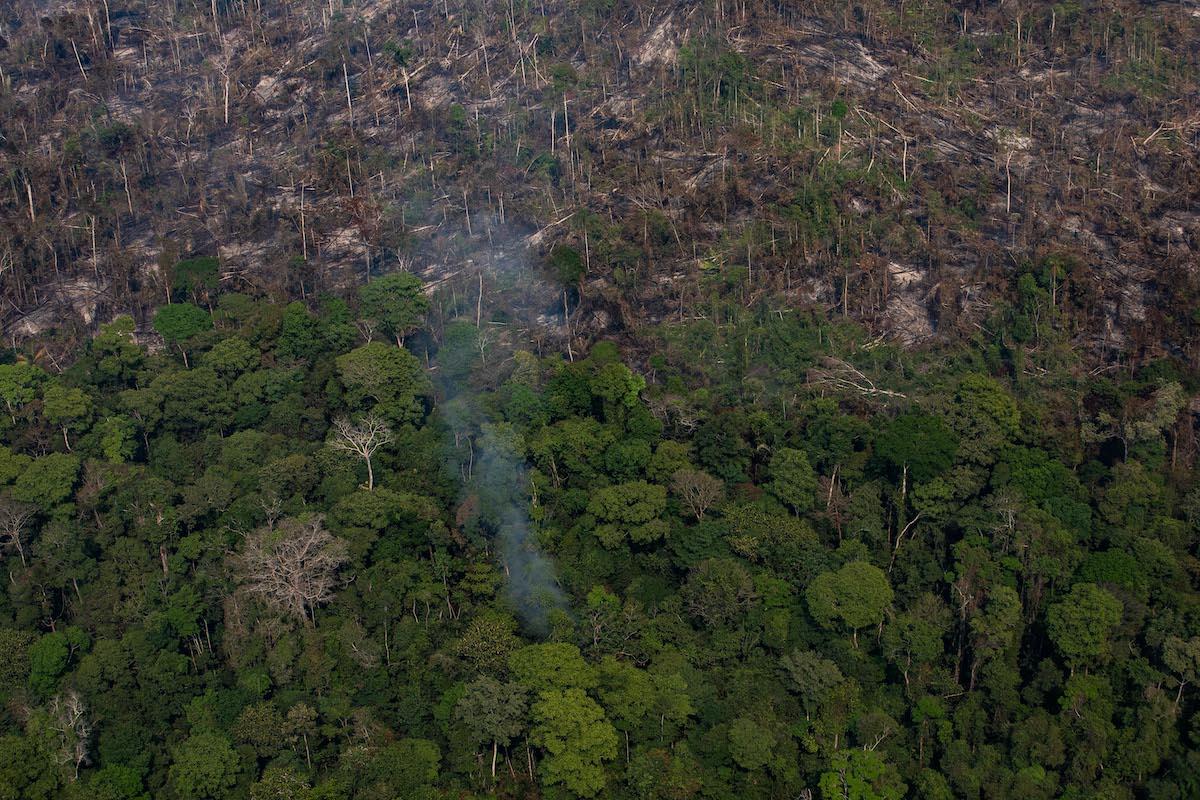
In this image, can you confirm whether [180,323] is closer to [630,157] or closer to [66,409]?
[66,409]

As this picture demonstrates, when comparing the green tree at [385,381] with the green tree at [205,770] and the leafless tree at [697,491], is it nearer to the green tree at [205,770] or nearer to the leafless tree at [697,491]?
the leafless tree at [697,491]

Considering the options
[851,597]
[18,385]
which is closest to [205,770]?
[18,385]

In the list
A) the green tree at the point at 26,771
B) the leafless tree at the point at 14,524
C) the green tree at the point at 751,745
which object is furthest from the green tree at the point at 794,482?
the leafless tree at the point at 14,524

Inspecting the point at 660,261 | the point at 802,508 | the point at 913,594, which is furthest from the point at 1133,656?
the point at 660,261

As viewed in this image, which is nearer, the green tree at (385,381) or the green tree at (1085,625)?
the green tree at (1085,625)

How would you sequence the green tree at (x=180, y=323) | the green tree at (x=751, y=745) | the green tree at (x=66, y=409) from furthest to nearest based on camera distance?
the green tree at (x=180, y=323) < the green tree at (x=66, y=409) < the green tree at (x=751, y=745)

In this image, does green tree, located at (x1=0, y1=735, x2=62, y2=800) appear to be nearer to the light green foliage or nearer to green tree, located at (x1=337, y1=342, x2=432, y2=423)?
the light green foliage

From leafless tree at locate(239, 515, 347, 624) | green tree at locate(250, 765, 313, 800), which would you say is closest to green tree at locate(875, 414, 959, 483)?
leafless tree at locate(239, 515, 347, 624)
